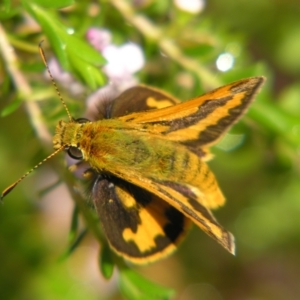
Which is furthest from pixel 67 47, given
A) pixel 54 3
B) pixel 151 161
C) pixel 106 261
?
pixel 106 261

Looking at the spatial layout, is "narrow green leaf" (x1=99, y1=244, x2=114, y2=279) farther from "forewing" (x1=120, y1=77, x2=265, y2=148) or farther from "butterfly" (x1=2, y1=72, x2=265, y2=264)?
"forewing" (x1=120, y1=77, x2=265, y2=148)

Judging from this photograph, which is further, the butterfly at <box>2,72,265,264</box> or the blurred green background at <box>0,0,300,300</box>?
the blurred green background at <box>0,0,300,300</box>

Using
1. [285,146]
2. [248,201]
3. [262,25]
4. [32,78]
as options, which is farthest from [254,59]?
[32,78]

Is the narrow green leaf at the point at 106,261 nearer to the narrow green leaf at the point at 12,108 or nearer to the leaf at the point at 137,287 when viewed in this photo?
the leaf at the point at 137,287

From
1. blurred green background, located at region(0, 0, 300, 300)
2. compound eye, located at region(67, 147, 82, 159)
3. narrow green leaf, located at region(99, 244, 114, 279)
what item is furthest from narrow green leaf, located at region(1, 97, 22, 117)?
narrow green leaf, located at region(99, 244, 114, 279)

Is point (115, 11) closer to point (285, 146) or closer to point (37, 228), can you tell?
point (285, 146)

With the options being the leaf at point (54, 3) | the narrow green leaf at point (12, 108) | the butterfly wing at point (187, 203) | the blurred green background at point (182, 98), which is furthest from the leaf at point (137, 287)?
the leaf at point (54, 3)

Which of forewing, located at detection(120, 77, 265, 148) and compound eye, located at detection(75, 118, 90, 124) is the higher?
compound eye, located at detection(75, 118, 90, 124)
